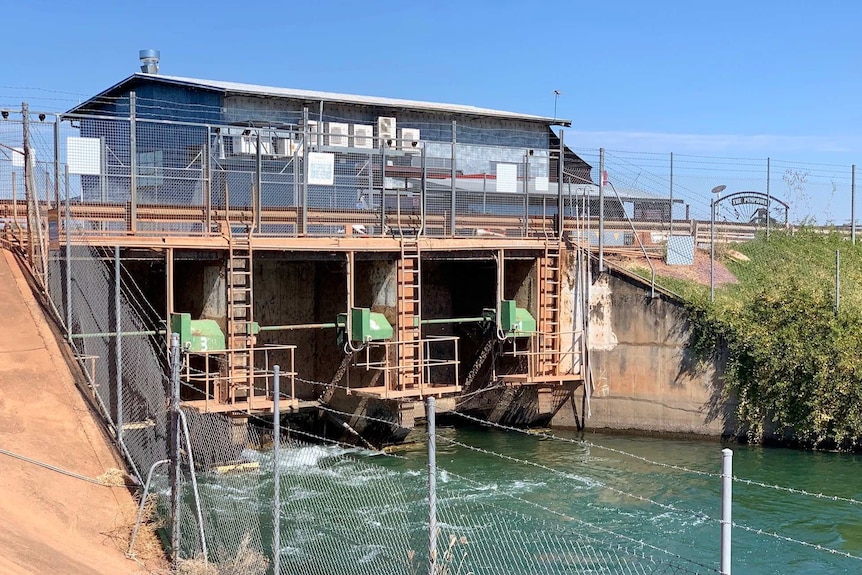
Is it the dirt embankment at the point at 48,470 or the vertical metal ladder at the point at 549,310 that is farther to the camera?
the vertical metal ladder at the point at 549,310

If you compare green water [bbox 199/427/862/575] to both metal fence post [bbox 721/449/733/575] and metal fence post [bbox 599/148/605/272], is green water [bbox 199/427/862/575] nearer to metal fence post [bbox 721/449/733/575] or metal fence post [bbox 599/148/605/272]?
metal fence post [bbox 599/148/605/272]

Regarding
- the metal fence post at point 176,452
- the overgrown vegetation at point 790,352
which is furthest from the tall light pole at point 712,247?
the metal fence post at point 176,452

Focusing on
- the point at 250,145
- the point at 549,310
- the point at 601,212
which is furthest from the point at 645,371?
the point at 250,145

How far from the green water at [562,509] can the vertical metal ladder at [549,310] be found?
7.57ft

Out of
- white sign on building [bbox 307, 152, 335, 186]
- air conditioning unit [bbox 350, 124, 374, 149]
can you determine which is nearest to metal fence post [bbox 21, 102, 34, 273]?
white sign on building [bbox 307, 152, 335, 186]

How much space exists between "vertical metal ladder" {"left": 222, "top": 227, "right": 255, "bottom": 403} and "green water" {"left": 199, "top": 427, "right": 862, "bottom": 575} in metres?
1.93

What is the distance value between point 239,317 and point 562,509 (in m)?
7.96

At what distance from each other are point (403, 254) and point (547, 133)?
2051 cm

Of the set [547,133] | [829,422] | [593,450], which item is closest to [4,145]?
[593,450]

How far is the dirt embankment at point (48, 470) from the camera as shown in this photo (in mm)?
11070

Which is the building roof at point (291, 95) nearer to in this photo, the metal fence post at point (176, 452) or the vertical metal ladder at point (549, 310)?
the vertical metal ladder at point (549, 310)

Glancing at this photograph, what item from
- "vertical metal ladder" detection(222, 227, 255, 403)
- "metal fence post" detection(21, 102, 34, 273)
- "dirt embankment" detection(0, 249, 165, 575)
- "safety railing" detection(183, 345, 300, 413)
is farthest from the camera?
"vertical metal ladder" detection(222, 227, 255, 403)

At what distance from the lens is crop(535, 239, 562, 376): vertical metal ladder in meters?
26.4

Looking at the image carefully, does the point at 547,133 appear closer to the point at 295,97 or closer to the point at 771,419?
the point at 295,97
